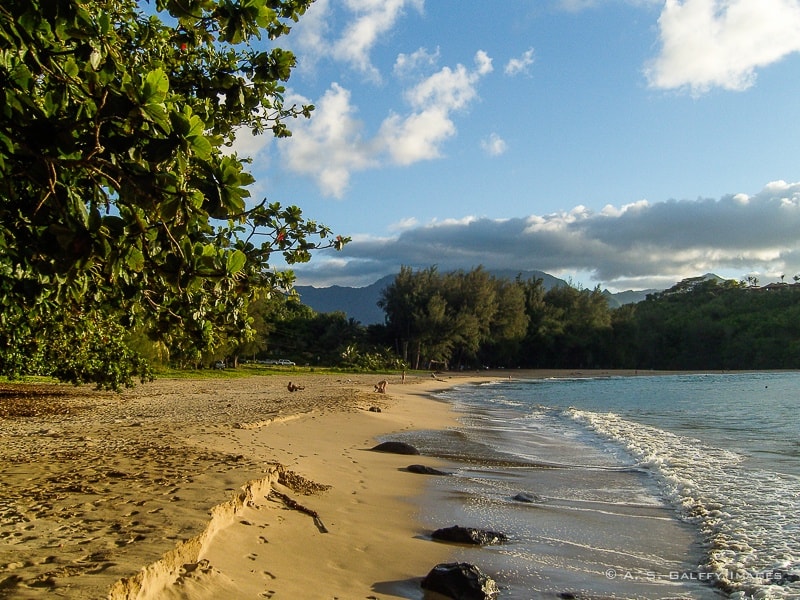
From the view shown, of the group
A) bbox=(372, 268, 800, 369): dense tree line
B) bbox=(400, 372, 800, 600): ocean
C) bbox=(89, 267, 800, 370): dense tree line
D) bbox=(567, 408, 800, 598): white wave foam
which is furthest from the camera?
bbox=(372, 268, 800, 369): dense tree line

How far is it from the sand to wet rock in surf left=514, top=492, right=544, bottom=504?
1376 mm

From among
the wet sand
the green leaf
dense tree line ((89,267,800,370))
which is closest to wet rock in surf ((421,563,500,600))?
the wet sand

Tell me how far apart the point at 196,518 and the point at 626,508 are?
6.09m

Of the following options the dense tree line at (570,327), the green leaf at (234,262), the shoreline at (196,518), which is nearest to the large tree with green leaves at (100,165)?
the green leaf at (234,262)

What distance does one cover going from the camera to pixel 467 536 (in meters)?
6.79

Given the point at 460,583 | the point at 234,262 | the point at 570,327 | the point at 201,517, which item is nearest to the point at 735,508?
the point at 460,583

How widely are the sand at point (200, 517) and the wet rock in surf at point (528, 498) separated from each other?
1376 mm

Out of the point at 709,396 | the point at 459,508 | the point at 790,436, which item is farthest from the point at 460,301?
the point at 459,508

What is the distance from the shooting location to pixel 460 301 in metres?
82.8

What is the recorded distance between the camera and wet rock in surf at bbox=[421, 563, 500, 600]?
16.5ft

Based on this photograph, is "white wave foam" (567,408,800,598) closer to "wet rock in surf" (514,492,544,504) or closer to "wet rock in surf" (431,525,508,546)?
"wet rock in surf" (514,492,544,504)

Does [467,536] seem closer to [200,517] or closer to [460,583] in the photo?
[460,583]

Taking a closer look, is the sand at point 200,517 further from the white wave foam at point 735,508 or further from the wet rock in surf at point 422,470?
the white wave foam at point 735,508

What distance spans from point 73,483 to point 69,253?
4.26m
